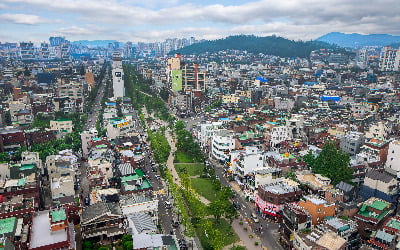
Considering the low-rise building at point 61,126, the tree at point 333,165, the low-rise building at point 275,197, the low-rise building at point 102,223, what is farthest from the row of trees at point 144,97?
the low-rise building at point 102,223

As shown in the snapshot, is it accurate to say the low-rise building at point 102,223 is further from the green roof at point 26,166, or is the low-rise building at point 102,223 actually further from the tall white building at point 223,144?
the tall white building at point 223,144

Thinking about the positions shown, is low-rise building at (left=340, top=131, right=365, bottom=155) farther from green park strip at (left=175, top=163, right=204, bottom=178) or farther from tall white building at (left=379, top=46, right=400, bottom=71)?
tall white building at (left=379, top=46, right=400, bottom=71)

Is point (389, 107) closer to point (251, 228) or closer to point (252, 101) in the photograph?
point (252, 101)

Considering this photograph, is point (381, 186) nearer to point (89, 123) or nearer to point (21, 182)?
point (21, 182)

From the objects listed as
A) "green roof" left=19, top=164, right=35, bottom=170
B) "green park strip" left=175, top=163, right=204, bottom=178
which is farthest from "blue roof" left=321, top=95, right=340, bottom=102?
"green roof" left=19, top=164, right=35, bottom=170

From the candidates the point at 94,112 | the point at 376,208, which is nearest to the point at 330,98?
the point at 376,208
